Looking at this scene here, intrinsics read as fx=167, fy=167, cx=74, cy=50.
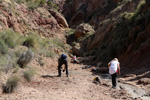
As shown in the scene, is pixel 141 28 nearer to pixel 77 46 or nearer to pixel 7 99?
pixel 7 99

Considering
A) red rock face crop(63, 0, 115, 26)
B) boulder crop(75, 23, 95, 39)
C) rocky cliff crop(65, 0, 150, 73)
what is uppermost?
red rock face crop(63, 0, 115, 26)

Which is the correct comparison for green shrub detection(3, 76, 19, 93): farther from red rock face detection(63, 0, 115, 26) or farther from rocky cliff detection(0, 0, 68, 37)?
red rock face detection(63, 0, 115, 26)

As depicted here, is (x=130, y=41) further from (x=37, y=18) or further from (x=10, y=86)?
(x=37, y=18)

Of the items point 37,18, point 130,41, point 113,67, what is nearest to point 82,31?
point 37,18

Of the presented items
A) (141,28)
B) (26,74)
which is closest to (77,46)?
(141,28)

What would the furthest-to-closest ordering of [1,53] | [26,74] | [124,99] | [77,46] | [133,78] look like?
1. [77,46]
2. [133,78]
3. [1,53]
4. [26,74]
5. [124,99]

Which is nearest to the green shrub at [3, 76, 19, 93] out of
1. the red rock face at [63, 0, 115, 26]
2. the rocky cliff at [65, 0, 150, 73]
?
the rocky cliff at [65, 0, 150, 73]

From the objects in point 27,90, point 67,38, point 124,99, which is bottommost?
point 124,99

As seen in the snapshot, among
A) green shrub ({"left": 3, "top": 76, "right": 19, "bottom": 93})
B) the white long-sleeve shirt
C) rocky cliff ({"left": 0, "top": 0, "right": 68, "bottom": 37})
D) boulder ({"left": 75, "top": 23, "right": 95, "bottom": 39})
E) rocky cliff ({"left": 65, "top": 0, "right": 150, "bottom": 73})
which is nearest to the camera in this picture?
green shrub ({"left": 3, "top": 76, "right": 19, "bottom": 93})

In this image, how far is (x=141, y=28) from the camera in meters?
13.9

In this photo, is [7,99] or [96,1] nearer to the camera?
[7,99]

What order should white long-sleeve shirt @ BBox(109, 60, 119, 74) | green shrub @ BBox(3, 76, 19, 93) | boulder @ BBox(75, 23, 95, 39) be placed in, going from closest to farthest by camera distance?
green shrub @ BBox(3, 76, 19, 93), white long-sleeve shirt @ BBox(109, 60, 119, 74), boulder @ BBox(75, 23, 95, 39)

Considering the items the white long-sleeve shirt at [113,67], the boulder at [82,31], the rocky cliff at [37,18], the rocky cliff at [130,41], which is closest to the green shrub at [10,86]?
the white long-sleeve shirt at [113,67]

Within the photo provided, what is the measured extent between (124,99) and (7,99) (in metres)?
3.85
